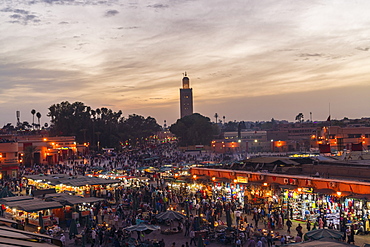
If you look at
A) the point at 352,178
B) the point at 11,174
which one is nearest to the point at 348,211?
the point at 352,178

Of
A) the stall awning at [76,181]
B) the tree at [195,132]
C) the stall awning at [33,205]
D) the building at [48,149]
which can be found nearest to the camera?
the stall awning at [33,205]

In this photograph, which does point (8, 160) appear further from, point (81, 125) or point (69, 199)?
point (81, 125)

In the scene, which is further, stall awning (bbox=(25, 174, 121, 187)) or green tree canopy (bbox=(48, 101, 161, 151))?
green tree canopy (bbox=(48, 101, 161, 151))

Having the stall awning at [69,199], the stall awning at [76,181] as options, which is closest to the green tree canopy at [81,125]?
the stall awning at [76,181]

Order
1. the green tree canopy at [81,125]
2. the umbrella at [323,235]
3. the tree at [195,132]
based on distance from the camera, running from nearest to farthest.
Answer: the umbrella at [323,235] → the green tree canopy at [81,125] → the tree at [195,132]

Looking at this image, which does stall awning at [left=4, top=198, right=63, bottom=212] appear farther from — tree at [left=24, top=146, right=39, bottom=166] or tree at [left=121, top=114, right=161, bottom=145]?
tree at [left=121, top=114, right=161, bottom=145]

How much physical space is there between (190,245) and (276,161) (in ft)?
42.1

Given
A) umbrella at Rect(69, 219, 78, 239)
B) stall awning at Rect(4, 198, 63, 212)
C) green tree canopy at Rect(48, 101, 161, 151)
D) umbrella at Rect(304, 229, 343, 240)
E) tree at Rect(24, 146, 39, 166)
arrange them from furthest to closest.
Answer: green tree canopy at Rect(48, 101, 161, 151) < tree at Rect(24, 146, 39, 166) < stall awning at Rect(4, 198, 63, 212) < umbrella at Rect(69, 219, 78, 239) < umbrella at Rect(304, 229, 343, 240)

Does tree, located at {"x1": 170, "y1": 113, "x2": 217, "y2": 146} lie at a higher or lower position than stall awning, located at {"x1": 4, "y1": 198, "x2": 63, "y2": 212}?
higher

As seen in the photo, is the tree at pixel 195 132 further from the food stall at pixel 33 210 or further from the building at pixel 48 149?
the food stall at pixel 33 210

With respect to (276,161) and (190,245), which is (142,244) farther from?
(276,161)

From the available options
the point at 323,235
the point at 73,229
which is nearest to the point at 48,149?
the point at 73,229

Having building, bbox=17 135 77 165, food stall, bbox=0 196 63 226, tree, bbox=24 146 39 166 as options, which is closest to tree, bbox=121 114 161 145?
building, bbox=17 135 77 165

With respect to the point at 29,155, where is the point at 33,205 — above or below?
below
